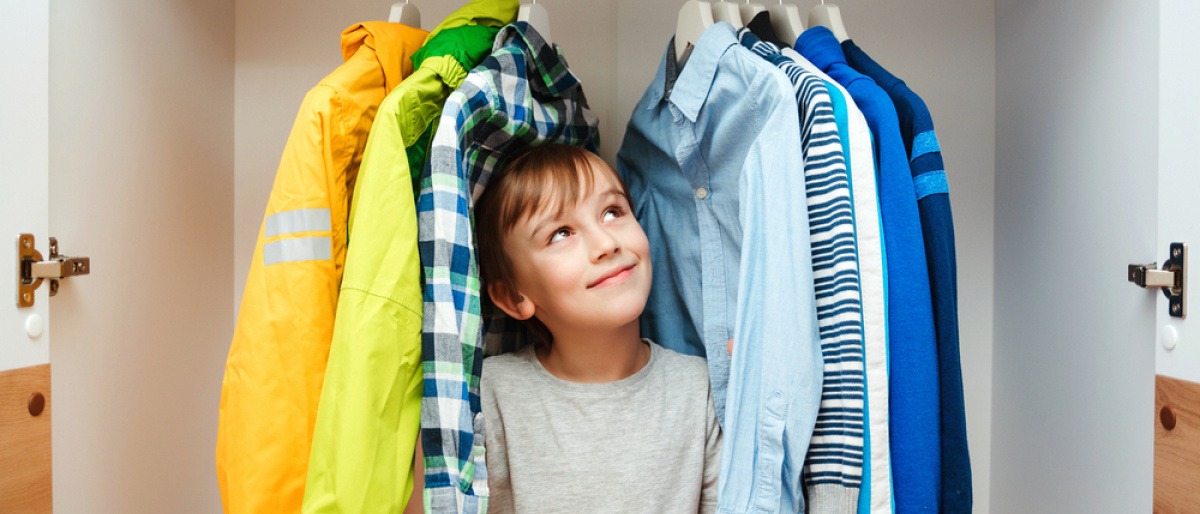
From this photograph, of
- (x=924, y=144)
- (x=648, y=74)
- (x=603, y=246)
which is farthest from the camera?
(x=648, y=74)

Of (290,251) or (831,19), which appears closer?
(290,251)

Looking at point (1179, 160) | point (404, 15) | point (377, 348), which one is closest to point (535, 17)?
point (404, 15)

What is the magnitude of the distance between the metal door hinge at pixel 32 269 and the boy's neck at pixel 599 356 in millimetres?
573

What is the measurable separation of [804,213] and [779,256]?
51 mm

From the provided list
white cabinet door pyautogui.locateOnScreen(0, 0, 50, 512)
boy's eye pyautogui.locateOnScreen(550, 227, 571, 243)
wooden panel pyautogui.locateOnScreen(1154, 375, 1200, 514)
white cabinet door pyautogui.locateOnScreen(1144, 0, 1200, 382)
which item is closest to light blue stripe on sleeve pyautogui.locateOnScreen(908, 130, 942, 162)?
white cabinet door pyautogui.locateOnScreen(1144, 0, 1200, 382)

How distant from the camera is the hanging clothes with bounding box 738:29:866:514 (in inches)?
31.1


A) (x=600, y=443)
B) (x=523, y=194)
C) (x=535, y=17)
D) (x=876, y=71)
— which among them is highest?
(x=535, y=17)

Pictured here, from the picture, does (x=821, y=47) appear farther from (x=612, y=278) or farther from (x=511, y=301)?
(x=511, y=301)

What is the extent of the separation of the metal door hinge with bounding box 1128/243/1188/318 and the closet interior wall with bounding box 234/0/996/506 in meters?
0.57

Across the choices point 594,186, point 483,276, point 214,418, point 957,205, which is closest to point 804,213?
point 594,186

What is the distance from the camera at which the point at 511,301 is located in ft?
3.49

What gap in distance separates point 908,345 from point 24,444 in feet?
→ 2.95

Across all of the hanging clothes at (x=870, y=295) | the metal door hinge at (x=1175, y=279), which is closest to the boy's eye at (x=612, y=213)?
the hanging clothes at (x=870, y=295)

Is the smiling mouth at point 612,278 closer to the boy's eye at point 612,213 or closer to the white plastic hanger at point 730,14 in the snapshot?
the boy's eye at point 612,213
